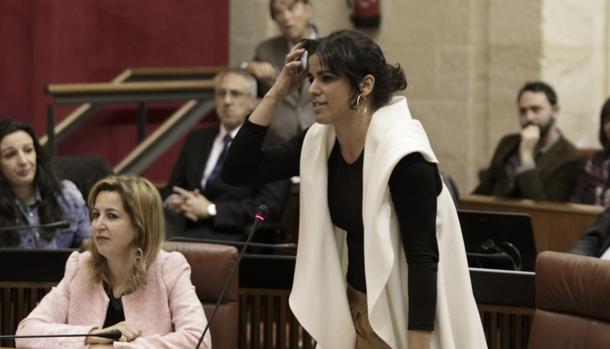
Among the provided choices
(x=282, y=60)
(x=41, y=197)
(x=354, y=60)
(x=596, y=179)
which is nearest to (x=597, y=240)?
(x=596, y=179)

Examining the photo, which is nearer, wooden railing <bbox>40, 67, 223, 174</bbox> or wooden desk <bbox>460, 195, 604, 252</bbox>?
wooden desk <bbox>460, 195, 604, 252</bbox>

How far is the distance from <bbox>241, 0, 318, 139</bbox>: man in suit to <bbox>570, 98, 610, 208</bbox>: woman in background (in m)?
1.41

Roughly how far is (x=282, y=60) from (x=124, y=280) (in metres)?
3.40

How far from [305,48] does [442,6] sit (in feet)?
13.3

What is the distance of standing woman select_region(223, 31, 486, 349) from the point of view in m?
2.95

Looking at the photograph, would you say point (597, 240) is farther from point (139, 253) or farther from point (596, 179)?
point (139, 253)

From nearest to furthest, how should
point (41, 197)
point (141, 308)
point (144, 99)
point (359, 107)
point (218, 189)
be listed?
point (359, 107) → point (141, 308) → point (41, 197) → point (218, 189) → point (144, 99)

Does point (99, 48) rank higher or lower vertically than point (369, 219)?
higher

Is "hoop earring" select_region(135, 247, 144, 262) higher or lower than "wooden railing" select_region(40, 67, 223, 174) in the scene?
lower

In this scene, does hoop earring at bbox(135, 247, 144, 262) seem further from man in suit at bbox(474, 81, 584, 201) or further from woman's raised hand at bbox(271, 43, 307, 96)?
man in suit at bbox(474, 81, 584, 201)

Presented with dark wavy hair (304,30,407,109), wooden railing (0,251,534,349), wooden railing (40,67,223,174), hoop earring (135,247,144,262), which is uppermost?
dark wavy hair (304,30,407,109)

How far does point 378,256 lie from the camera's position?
296 cm

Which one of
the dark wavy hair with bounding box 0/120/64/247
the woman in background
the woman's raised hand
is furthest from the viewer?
the woman in background

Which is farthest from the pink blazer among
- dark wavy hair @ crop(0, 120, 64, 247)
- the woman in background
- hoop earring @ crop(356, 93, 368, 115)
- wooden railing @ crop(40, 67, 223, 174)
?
wooden railing @ crop(40, 67, 223, 174)
